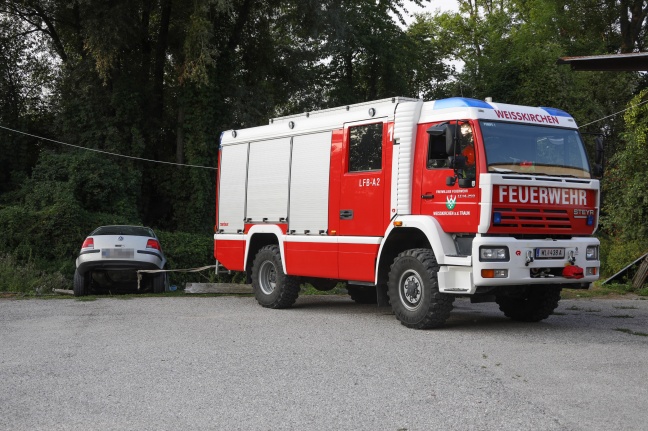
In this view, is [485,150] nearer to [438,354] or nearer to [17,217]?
[438,354]

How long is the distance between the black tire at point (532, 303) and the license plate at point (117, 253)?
25.4 ft

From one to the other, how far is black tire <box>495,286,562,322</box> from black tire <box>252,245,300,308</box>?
11.3 ft

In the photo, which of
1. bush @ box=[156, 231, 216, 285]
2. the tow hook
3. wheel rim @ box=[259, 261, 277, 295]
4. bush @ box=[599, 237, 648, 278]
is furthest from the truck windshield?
bush @ box=[156, 231, 216, 285]

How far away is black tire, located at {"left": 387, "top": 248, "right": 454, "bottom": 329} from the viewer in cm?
1054

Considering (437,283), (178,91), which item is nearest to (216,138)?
(178,91)

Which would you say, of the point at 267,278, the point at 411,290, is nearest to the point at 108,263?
the point at 267,278

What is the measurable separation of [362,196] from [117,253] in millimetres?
6468

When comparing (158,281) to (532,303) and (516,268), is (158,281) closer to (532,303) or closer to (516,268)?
(532,303)

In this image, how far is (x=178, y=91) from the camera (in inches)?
1235

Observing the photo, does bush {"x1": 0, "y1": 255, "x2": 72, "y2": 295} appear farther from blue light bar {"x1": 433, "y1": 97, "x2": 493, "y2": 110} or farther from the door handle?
blue light bar {"x1": 433, "y1": 97, "x2": 493, "y2": 110}

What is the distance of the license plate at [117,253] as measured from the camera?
16125 mm

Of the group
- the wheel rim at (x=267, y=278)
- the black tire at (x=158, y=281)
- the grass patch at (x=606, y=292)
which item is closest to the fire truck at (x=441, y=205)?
the wheel rim at (x=267, y=278)

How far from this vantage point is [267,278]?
551 inches

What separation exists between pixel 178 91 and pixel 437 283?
74.8 ft
